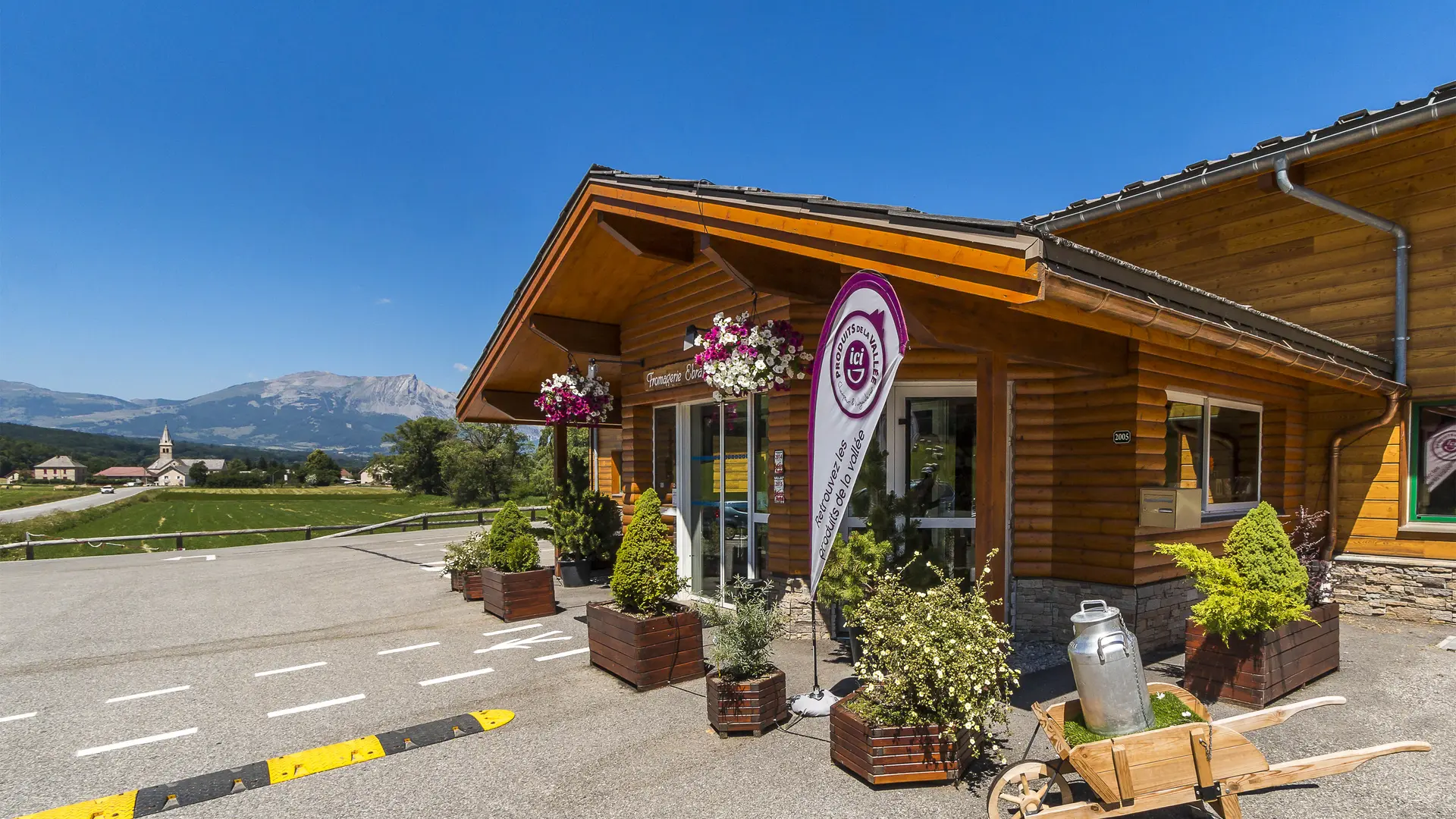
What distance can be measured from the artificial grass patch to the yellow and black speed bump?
3683mm

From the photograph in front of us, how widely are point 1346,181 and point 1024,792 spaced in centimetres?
886

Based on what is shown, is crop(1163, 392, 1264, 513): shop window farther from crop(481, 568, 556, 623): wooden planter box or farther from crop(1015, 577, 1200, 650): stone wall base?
crop(481, 568, 556, 623): wooden planter box

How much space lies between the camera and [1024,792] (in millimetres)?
3076

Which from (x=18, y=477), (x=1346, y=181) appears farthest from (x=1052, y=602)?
(x=18, y=477)

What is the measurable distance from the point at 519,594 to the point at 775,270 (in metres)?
4.74

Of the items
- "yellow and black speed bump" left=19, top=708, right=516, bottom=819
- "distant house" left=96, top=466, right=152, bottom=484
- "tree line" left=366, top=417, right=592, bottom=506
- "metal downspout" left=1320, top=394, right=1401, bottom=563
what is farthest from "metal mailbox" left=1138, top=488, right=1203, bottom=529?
"distant house" left=96, top=466, right=152, bottom=484

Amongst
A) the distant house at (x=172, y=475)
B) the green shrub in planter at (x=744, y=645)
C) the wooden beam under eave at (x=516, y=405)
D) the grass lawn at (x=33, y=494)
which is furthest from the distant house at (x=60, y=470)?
the green shrub in planter at (x=744, y=645)

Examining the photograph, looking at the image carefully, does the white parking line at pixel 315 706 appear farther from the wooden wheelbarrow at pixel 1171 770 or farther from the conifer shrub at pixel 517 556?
the wooden wheelbarrow at pixel 1171 770

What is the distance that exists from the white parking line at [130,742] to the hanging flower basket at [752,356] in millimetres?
4728

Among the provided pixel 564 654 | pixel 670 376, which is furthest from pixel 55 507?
pixel 564 654

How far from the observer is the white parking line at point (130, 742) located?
4.62m

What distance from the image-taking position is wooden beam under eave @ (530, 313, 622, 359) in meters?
9.20

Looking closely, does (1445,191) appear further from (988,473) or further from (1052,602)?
(988,473)

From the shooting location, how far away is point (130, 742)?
477cm
